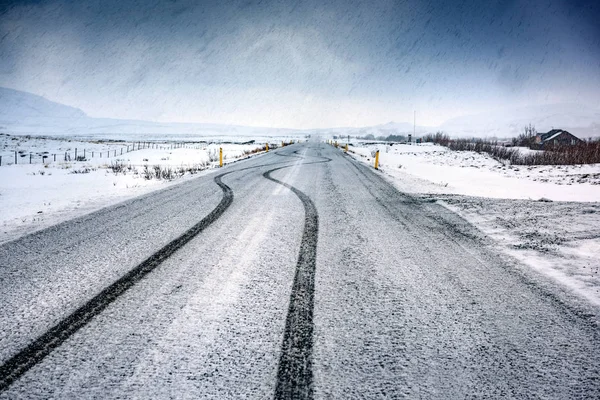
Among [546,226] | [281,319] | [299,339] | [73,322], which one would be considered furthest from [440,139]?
[73,322]

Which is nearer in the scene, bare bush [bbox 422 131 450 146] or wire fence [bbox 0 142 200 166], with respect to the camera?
wire fence [bbox 0 142 200 166]

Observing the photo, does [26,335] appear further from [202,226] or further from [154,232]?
[202,226]

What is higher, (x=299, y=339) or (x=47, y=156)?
(x=47, y=156)

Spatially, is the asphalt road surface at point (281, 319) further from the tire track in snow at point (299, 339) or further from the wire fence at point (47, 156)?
the wire fence at point (47, 156)

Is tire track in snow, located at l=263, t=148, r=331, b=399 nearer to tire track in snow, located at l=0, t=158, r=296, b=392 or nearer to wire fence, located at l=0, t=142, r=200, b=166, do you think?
tire track in snow, located at l=0, t=158, r=296, b=392

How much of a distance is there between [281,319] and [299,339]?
32 centimetres

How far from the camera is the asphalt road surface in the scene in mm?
2016

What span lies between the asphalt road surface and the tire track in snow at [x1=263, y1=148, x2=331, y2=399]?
0.05 feet

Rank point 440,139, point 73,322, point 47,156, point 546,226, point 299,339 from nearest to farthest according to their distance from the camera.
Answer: point 299,339 < point 73,322 < point 546,226 < point 47,156 < point 440,139

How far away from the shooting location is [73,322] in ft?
8.69

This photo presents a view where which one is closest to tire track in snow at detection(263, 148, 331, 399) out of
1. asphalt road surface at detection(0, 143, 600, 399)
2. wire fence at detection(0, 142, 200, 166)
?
asphalt road surface at detection(0, 143, 600, 399)

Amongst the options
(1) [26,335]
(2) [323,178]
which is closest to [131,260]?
(1) [26,335]

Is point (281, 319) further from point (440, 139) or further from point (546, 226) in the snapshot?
point (440, 139)

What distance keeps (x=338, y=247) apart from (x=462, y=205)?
478 cm
